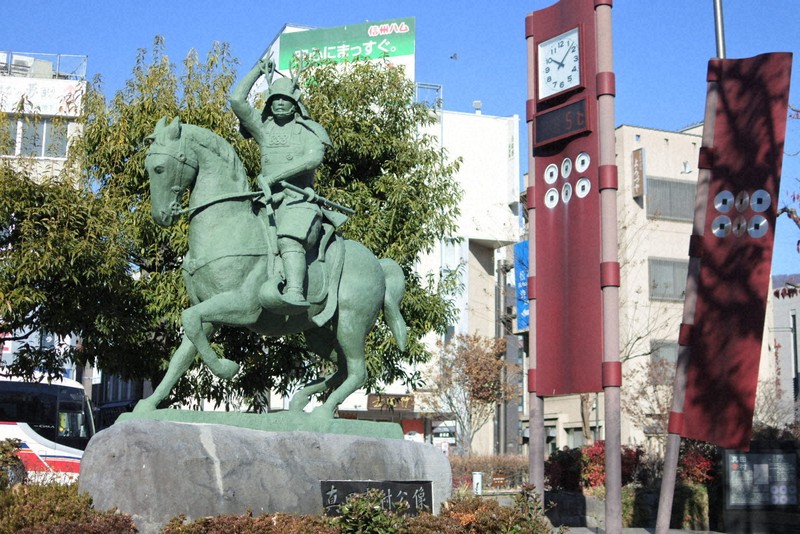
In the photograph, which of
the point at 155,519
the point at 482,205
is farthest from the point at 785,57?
the point at 482,205

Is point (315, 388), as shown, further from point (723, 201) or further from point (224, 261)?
point (723, 201)

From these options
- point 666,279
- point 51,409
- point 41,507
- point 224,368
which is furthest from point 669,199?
point 41,507

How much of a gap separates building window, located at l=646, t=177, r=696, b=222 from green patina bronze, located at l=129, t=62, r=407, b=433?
35796mm

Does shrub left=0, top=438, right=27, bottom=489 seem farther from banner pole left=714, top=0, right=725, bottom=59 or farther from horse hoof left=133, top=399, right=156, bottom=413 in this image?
banner pole left=714, top=0, right=725, bottom=59

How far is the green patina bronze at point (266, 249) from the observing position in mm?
9680

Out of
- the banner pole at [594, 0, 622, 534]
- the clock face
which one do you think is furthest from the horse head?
the clock face

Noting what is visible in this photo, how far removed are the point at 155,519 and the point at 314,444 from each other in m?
1.90

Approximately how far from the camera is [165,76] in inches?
778

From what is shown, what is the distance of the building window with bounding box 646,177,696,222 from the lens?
45.2 meters

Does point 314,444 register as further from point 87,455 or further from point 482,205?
point 482,205

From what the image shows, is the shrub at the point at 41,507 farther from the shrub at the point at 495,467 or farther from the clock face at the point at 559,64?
the shrub at the point at 495,467

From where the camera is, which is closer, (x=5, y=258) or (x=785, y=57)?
(x=785, y=57)

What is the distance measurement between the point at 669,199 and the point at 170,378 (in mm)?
39107

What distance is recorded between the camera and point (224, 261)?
9.77 meters
